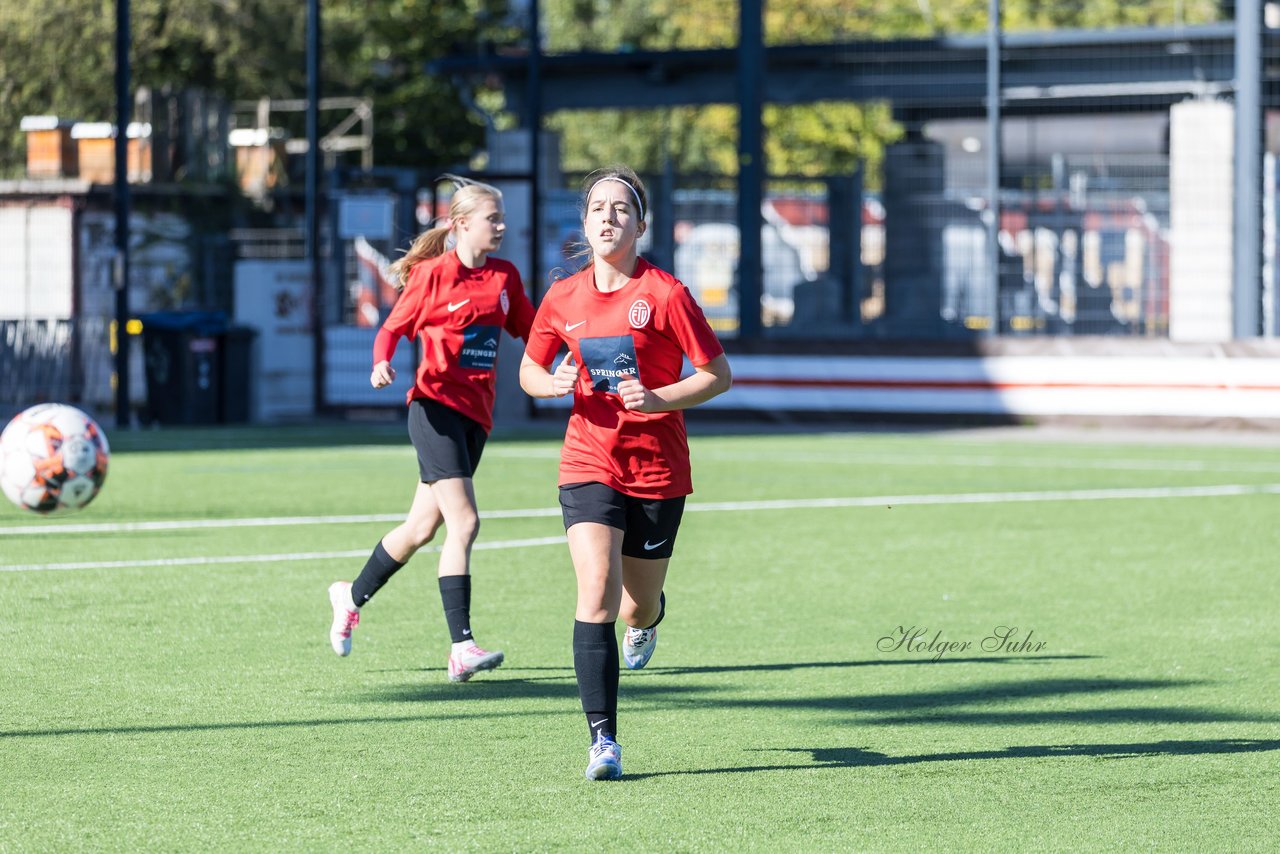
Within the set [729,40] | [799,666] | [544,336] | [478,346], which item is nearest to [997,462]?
[799,666]

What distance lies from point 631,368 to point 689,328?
0.23m

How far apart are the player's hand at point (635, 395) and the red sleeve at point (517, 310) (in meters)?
2.34

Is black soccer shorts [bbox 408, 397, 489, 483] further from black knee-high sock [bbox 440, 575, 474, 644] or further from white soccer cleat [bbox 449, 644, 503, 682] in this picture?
white soccer cleat [bbox 449, 644, 503, 682]

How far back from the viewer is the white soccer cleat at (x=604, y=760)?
5910 mm

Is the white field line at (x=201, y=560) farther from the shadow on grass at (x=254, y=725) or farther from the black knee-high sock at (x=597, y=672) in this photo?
the black knee-high sock at (x=597, y=672)

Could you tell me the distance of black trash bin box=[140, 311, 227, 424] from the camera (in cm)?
2405

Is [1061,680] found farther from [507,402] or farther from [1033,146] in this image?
[1033,146]

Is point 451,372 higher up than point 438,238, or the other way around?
point 438,238

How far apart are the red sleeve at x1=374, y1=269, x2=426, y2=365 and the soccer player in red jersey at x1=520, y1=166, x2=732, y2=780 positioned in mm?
1910

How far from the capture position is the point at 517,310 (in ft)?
27.2

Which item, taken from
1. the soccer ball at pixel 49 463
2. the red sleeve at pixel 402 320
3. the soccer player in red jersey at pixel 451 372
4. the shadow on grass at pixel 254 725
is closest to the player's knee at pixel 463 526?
the soccer player in red jersey at pixel 451 372

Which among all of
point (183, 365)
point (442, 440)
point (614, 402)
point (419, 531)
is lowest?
point (419, 531)

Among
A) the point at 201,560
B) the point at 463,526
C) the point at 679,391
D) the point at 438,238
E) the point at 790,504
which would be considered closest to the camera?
the point at 679,391

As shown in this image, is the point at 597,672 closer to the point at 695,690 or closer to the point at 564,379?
the point at 564,379
